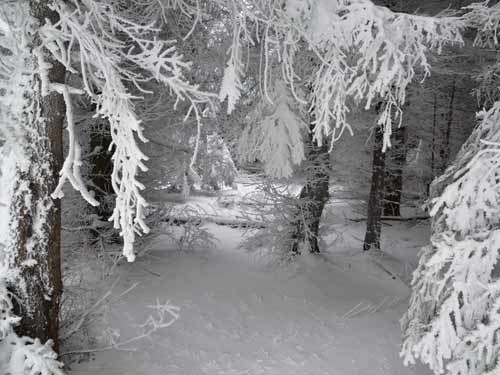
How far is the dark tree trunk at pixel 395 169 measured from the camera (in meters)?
12.5

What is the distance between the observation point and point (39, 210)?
3.38m

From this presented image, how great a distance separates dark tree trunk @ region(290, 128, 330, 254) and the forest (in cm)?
5

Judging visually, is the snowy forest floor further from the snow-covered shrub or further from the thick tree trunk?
the snow-covered shrub

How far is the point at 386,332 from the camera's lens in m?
7.33

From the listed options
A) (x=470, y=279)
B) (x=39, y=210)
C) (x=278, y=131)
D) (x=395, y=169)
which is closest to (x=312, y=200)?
(x=278, y=131)

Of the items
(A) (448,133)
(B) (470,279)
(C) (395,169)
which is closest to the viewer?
(B) (470,279)

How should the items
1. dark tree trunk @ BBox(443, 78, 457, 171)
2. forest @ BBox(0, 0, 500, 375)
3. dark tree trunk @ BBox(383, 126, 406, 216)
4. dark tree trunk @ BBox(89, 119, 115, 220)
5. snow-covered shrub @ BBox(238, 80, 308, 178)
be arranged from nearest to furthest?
forest @ BBox(0, 0, 500, 375) < snow-covered shrub @ BBox(238, 80, 308, 178) < dark tree trunk @ BBox(89, 119, 115, 220) < dark tree trunk @ BBox(383, 126, 406, 216) < dark tree trunk @ BBox(443, 78, 457, 171)

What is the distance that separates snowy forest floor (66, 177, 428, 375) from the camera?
221 inches

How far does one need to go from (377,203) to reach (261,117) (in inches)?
199

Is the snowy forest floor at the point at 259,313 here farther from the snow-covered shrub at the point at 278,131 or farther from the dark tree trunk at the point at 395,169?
the dark tree trunk at the point at 395,169

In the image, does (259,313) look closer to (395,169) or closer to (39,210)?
(39,210)

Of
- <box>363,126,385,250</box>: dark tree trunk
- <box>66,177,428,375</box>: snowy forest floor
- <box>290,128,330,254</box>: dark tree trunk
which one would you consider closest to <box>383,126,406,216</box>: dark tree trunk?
<box>363,126,385,250</box>: dark tree trunk

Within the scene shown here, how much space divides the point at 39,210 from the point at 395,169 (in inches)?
473

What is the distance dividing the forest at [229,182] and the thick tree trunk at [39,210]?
13mm
